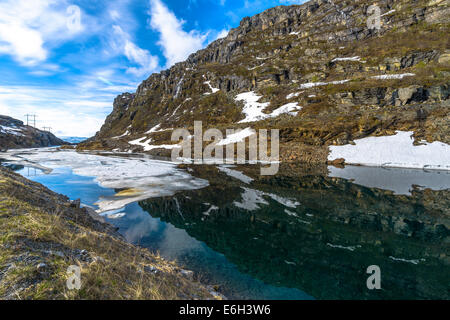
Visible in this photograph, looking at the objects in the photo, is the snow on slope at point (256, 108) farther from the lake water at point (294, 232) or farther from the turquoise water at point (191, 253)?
the turquoise water at point (191, 253)

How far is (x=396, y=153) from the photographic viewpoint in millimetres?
32500

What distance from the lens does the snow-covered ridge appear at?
29.2 metres

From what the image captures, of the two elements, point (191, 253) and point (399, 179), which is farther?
point (399, 179)

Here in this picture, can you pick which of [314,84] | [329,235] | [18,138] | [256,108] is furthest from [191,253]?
[18,138]

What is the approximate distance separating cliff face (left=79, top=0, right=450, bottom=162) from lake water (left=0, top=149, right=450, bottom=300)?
22.1m

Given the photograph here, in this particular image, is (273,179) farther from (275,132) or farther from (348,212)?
(275,132)

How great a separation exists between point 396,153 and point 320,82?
46609mm

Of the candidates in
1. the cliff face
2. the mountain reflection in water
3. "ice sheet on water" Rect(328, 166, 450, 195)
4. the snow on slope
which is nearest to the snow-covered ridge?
the cliff face

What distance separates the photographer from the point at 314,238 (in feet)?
32.9

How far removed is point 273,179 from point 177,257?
17691 millimetres

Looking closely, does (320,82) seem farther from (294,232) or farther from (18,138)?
(18,138)

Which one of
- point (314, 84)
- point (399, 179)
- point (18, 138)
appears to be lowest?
point (399, 179)

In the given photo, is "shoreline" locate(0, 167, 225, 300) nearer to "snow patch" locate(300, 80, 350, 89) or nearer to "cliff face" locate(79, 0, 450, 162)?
"cliff face" locate(79, 0, 450, 162)
